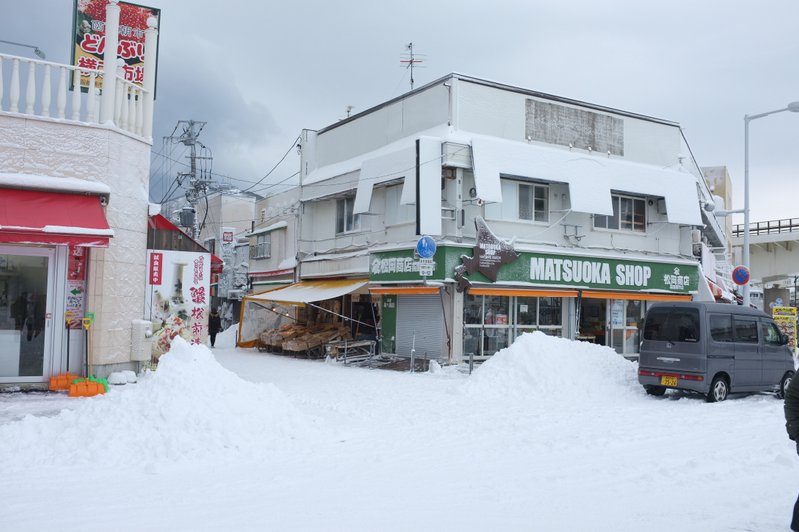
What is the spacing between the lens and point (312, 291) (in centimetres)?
2392

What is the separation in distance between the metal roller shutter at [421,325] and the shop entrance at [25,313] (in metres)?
11.4

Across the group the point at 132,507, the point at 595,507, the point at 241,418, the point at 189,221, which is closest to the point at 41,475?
the point at 132,507

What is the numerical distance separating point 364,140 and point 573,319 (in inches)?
391

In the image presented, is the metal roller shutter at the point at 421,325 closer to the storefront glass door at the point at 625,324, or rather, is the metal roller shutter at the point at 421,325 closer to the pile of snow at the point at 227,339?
the storefront glass door at the point at 625,324

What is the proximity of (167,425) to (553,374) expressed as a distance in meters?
9.11

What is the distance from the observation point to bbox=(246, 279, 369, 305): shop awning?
2250cm

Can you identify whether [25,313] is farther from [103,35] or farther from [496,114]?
[496,114]

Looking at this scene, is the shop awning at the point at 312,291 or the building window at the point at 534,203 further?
the building window at the point at 534,203

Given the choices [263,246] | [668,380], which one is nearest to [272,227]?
[263,246]

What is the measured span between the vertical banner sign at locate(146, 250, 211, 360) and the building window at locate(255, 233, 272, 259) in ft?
43.9

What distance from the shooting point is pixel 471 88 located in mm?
22156

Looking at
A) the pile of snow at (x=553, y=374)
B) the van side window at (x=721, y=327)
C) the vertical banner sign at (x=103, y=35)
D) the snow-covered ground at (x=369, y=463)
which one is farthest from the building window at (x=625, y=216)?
the vertical banner sign at (x=103, y=35)

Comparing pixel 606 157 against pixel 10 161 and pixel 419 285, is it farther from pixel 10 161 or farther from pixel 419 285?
pixel 10 161

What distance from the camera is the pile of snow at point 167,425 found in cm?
789
